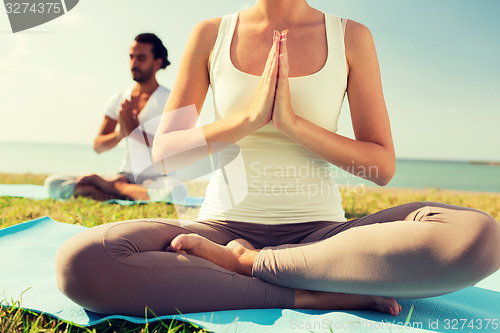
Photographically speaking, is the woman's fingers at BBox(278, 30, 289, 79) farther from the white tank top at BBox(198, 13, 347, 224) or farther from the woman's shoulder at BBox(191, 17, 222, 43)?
the woman's shoulder at BBox(191, 17, 222, 43)

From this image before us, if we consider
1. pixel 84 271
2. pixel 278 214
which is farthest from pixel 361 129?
pixel 84 271

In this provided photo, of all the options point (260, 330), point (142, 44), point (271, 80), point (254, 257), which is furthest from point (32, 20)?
point (260, 330)

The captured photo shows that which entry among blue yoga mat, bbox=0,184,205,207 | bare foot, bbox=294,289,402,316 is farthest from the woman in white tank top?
blue yoga mat, bbox=0,184,205,207

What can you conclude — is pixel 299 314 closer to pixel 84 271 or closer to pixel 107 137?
pixel 84 271

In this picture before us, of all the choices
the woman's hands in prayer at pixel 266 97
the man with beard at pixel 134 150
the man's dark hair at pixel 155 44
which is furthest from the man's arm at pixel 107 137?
the woman's hands in prayer at pixel 266 97

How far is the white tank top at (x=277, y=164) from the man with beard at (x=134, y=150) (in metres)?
2.44

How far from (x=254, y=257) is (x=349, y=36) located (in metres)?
1.04

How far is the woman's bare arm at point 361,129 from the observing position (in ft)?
5.05

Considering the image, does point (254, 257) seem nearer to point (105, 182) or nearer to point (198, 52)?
point (198, 52)

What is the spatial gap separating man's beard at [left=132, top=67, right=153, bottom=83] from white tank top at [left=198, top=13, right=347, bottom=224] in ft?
8.82

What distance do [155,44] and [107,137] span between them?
113cm

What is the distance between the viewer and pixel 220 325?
1276 millimetres

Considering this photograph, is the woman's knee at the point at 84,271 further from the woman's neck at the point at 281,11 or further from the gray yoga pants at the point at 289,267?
the woman's neck at the point at 281,11

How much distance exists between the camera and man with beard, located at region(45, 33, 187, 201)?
4.13 meters
